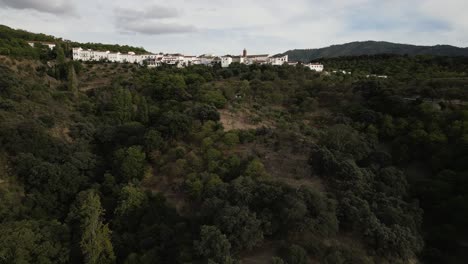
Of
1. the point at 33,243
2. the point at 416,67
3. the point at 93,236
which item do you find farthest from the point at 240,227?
the point at 416,67

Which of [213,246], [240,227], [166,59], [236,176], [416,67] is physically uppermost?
[166,59]

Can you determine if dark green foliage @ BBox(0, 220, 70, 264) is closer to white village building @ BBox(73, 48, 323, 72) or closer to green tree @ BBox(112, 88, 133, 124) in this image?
green tree @ BBox(112, 88, 133, 124)

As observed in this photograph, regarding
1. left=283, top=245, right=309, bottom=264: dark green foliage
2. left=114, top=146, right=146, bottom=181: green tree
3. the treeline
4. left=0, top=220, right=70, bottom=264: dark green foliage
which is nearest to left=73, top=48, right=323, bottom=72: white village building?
the treeline

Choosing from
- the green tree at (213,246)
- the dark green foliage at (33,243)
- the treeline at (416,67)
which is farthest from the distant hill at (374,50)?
the dark green foliage at (33,243)

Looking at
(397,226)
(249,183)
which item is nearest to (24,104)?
(249,183)

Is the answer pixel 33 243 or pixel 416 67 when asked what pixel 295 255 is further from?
pixel 416 67

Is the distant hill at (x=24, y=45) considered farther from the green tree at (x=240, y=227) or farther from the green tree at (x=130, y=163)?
the green tree at (x=240, y=227)
